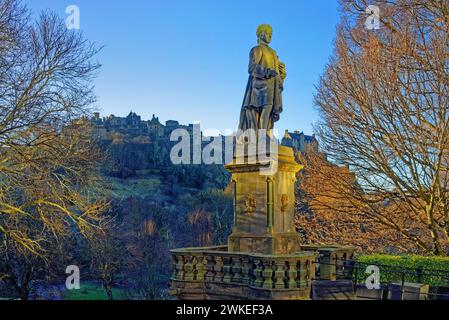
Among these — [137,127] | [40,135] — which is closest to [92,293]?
[40,135]

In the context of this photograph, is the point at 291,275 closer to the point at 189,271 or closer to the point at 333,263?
the point at 189,271

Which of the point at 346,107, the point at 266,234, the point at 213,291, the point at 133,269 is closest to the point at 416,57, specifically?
the point at 346,107

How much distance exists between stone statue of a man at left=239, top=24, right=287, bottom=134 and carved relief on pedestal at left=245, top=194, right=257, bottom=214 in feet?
6.06

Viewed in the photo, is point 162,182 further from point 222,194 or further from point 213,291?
point 213,291

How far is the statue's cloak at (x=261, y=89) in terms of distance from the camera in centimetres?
1222

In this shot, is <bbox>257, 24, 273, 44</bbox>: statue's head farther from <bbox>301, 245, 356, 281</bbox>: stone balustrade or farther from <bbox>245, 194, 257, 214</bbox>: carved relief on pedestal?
<bbox>301, 245, 356, 281</bbox>: stone balustrade

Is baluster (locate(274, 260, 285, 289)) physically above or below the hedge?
above

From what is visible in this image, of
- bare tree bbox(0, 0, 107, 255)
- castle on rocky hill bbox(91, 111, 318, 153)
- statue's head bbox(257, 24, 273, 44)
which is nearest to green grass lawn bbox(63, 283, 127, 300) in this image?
bare tree bbox(0, 0, 107, 255)

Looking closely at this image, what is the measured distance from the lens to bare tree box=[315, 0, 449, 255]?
1569 centimetres

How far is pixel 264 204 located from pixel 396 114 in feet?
24.0

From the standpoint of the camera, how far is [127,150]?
77250 mm

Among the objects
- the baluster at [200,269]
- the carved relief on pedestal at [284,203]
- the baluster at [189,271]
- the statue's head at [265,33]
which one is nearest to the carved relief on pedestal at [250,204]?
the carved relief on pedestal at [284,203]

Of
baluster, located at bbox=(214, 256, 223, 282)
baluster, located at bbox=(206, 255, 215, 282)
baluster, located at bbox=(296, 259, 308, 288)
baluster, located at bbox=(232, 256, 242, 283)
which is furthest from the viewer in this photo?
baluster, located at bbox=(206, 255, 215, 282)

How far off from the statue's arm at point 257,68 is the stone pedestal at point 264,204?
1.99 m
